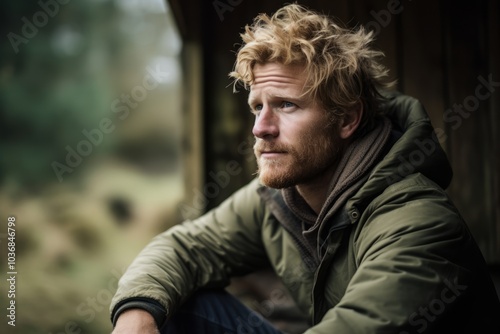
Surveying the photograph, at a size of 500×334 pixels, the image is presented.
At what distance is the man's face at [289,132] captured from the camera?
219 centimetres

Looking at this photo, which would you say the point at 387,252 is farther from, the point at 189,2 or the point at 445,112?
the point at 189,2

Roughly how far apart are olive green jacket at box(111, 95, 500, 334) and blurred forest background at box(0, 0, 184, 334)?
5126mm

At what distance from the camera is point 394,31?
3379 mm

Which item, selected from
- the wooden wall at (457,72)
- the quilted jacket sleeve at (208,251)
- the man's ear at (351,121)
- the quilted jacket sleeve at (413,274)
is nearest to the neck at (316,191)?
the man's ear at (351,121)

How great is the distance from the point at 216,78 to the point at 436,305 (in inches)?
98.5

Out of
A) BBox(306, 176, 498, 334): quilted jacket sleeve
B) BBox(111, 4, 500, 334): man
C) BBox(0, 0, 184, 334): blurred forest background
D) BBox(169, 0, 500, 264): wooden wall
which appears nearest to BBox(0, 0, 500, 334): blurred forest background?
BBox(0, 0, 184, 334): blurred forest background

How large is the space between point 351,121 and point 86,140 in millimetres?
7312

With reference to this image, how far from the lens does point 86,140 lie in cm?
898

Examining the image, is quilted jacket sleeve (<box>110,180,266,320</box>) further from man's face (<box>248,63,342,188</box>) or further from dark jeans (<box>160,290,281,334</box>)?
man's face (<box>248,63,342,188</box>)

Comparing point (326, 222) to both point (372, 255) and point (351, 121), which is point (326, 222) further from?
point (351, 121)

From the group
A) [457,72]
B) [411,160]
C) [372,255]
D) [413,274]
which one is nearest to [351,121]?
[411,160]

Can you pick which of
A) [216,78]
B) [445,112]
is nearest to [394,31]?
[445,112]

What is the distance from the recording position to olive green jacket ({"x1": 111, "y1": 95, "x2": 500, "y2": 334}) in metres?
1.55

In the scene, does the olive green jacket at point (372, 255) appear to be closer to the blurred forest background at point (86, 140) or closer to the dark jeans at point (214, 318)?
the dark jeans at point (214, 318)
